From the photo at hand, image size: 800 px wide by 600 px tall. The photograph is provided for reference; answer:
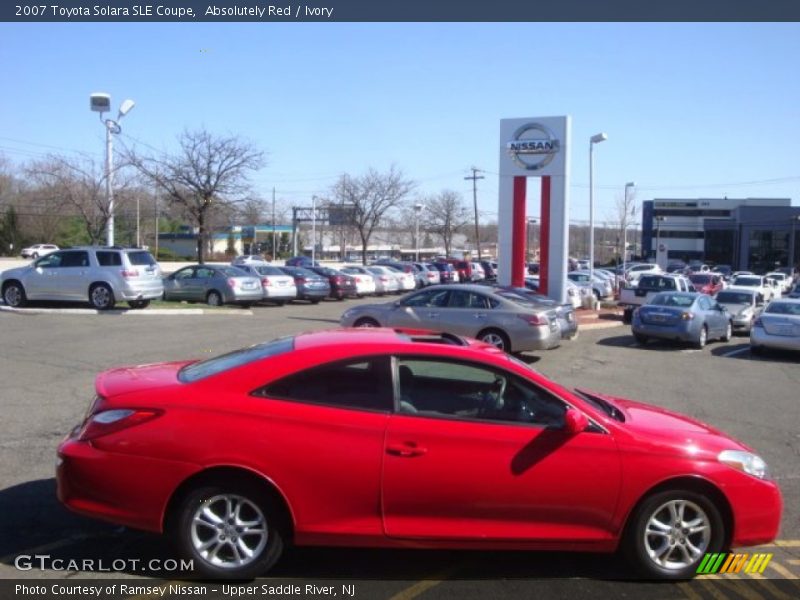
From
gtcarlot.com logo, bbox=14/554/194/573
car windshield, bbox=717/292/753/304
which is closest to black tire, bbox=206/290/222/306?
car windshield, bbox=717/292/753/304

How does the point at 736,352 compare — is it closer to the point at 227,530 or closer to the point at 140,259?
the point at 140,259

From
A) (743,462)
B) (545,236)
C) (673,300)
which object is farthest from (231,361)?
(545,236)

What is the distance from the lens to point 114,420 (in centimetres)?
442

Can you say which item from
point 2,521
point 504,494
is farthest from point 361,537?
point 2,521

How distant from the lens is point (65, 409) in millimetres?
8602

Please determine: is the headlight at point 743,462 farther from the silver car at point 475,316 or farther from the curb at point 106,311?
the curb at point 106,311

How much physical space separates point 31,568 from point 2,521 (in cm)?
92

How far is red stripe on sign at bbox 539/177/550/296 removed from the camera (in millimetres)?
23578

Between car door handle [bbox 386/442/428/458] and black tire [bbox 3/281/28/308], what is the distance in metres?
18.9

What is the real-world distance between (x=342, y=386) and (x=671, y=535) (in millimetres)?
2218

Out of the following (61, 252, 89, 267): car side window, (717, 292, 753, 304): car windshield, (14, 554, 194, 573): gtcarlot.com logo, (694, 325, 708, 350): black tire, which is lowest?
(694, 325, 708, 350): black tire

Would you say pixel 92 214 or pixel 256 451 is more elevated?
pixel 92 214

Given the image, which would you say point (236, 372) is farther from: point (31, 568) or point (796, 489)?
point (796, 489)

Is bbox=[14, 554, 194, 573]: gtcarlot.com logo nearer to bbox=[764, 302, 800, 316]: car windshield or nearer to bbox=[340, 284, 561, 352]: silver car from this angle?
bbox=[340, 284, 561, 352]: silver car
